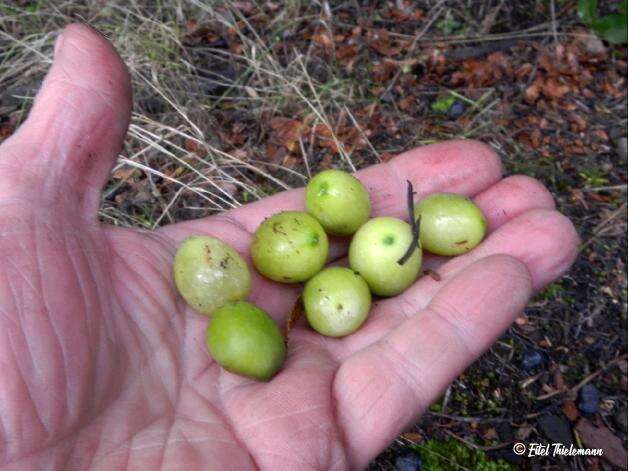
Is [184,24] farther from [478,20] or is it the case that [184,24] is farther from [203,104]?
[478,20]

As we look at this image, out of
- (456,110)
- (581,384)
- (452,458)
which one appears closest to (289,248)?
(452,458)

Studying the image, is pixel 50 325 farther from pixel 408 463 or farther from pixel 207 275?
pixel 408 463

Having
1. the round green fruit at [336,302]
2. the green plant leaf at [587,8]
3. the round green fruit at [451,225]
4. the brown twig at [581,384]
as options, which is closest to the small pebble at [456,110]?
the green plant leaf at [587,8]

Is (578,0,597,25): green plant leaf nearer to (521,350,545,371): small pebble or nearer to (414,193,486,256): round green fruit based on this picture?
(414,193,486,256): round green fruit

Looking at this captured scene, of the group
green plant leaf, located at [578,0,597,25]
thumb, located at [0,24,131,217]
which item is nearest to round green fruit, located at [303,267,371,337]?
thumb, located at [0,24,131,217]

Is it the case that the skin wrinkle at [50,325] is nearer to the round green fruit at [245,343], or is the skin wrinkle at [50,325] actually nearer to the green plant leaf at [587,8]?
the round green fruit at [245,343]
